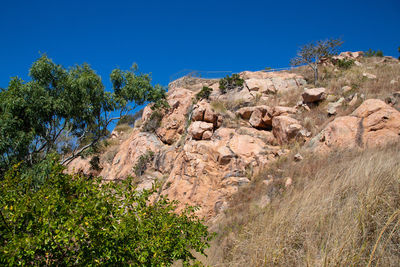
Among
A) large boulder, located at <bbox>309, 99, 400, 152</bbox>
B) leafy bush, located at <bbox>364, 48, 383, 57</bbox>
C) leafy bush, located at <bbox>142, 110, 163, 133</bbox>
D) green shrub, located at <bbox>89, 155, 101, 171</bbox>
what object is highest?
leafy bush, located at <bbox>364, 48, 383, 57</bbox>

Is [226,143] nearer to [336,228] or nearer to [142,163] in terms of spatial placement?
[142,163]

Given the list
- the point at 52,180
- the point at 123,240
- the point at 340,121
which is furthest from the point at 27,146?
the point at 340,121

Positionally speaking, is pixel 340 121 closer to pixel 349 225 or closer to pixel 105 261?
pixel 349 225

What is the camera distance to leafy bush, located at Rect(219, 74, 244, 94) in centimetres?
1748

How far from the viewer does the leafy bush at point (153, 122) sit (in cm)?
1598

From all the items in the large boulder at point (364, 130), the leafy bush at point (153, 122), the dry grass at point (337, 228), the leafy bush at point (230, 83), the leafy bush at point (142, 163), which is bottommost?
the dry grass at point (337, 228)

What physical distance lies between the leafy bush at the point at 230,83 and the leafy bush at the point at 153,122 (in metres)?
4.98

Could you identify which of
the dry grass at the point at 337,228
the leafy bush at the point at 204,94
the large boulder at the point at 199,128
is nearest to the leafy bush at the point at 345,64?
the leafy bush at the point at 204,94

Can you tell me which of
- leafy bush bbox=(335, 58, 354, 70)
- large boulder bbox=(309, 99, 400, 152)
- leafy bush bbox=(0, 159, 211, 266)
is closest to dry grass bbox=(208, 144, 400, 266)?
leafy bush bbox=(0, 159, 211, 266)

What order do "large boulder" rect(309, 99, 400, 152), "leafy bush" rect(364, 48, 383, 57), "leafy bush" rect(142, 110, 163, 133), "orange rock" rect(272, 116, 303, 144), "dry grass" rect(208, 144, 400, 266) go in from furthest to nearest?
"leafy bush" rect(364, 48, 383, 57), "leafy bush" rect(142, 110, 163, 133), "orange rock" rect(272, 116, 303, 144), "large boulder" rect(309, 99, 400, 152), "dry grass" rect(208, 144, 400, 266)

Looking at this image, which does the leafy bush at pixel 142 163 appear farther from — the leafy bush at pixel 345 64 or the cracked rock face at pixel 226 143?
the leafy bush at pixel 345 64

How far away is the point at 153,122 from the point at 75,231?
45.1 ft

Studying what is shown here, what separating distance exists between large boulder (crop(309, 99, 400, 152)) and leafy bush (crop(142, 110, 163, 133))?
31.8ft

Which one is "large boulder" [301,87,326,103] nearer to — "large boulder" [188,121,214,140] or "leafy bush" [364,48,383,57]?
"large boulder" [188,121,214,140]
